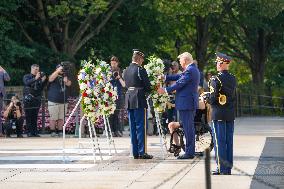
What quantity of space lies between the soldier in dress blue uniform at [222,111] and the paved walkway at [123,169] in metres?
0.33

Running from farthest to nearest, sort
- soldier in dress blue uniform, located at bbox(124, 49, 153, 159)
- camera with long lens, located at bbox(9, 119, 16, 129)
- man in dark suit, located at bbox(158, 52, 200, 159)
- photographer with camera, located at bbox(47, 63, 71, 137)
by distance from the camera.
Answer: camera with long lens, located at bbox(9, 119, 16, 129) < photographer with camera, located at bbox(47, 63, 71, 137) < soldier in dress blue uniform, located at bbox(124, 49, 153, 159) < man in dark suit, located at bbox(158, 52, 200, 159)

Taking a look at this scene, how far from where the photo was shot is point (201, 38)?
51344 mm

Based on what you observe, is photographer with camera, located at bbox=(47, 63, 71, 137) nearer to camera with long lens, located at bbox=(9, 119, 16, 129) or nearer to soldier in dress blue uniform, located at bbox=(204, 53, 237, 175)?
camera with long lens, located at bbox=(9, 119, 16, 129)

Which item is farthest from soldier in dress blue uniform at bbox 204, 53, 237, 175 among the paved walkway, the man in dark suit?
the man in dark suit

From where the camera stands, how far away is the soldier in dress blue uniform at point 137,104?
18359mm

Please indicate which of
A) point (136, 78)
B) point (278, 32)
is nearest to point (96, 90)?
point (136, 78)

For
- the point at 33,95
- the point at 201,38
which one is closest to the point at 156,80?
the point at 33,95

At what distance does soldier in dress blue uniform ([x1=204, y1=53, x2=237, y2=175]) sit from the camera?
1545 cm

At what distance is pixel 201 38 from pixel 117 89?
26.6 meters

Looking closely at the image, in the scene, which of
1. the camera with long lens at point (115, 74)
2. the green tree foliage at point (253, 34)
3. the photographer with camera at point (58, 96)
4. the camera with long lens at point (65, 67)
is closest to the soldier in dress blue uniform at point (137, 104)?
the camera with long lens at point (115, 74)

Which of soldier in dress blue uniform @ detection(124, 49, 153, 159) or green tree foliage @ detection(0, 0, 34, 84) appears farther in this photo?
green tree foliage @ detection(0, 0, 34, 84)

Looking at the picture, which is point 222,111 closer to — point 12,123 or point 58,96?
point 58,96

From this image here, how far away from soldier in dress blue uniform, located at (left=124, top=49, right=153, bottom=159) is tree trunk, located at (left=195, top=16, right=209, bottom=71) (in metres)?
31.9

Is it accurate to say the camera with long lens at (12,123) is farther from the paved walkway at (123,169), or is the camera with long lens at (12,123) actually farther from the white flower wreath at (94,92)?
the white flower wreath at (94,92)
